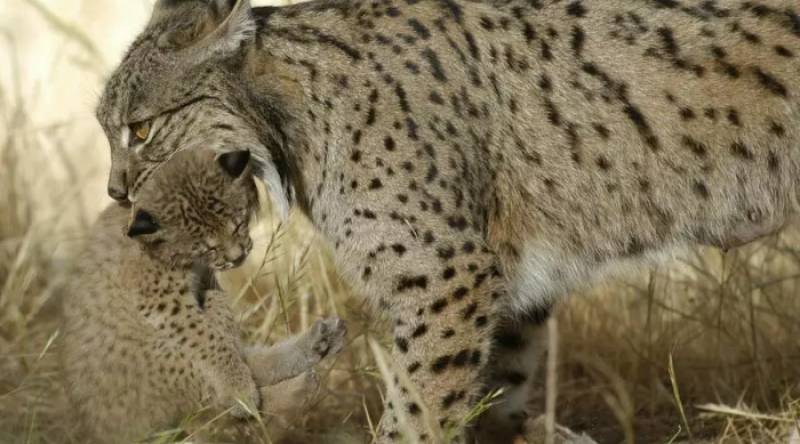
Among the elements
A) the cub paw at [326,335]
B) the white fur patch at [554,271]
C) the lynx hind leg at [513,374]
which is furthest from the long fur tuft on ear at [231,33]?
the lynx hind leg at [513,374]

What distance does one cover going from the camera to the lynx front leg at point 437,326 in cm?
594

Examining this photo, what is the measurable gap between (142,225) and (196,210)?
10.8 inches

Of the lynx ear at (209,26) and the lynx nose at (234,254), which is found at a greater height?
the lynx ear at (209,26)

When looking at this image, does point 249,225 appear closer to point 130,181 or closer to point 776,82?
point 130,181

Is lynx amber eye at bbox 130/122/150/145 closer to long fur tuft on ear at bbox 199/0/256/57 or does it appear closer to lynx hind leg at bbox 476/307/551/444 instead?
long fur tuft on ear at bbox 199/0/256/57

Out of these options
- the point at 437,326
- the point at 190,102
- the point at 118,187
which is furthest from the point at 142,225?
the point at 437,326

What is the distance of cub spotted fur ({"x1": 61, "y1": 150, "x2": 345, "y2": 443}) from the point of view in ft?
20.2

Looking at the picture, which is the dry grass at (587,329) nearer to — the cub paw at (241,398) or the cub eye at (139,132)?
the cub paw at (241,398)

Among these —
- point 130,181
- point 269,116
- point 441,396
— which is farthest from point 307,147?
point 441,396

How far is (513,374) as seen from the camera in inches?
274

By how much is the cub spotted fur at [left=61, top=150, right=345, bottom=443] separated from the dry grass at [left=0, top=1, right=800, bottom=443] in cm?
52

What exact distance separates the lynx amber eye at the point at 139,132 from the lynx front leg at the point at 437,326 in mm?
1042

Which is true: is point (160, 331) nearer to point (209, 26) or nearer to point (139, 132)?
point (139, 132)

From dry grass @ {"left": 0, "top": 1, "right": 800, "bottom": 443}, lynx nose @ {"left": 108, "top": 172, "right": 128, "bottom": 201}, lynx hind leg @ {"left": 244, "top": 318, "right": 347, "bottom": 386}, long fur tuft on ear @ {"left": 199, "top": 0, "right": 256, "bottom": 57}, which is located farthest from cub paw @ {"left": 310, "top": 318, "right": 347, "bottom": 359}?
long fur tuft on ear @ {"left": 199, "top": 0, "right": 256, "bottom": 57}
